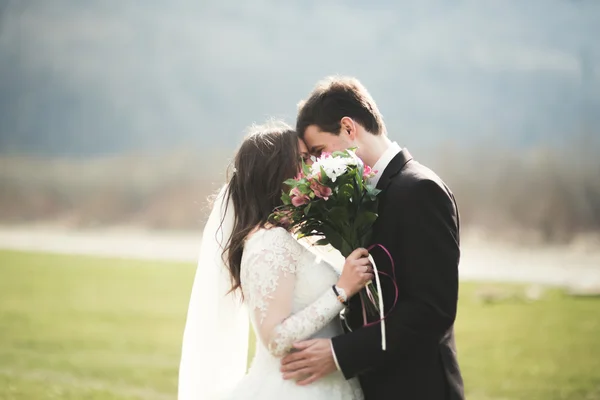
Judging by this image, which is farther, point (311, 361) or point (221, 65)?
point (221, 65)

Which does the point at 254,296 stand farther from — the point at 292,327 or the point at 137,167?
the point at 137,167

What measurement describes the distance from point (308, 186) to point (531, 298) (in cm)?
1155

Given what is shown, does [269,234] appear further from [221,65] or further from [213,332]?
[221,65]

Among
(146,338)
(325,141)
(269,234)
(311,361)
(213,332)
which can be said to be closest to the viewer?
(311,361)

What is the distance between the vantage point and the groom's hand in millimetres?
2867

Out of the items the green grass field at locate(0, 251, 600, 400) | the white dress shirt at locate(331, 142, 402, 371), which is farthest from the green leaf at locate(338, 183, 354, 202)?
the green grass field at locate(0, 251, 600, 400)

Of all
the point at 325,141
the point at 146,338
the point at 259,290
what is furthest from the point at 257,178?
the point at 146,338

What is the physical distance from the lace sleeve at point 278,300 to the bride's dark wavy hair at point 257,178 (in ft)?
0.51

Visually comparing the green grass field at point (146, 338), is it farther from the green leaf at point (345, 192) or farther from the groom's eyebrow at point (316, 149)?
the green leaf at point (345, 192)

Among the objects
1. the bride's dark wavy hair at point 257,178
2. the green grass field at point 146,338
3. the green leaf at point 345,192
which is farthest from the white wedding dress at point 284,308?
the green grass field at point 146,338

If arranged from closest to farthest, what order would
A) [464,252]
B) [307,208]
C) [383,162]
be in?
1. [307,208]
2. [383,162]
3. [464,252]

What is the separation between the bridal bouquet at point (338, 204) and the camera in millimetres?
2775

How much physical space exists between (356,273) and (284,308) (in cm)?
34

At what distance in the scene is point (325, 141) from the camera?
10.7ft
